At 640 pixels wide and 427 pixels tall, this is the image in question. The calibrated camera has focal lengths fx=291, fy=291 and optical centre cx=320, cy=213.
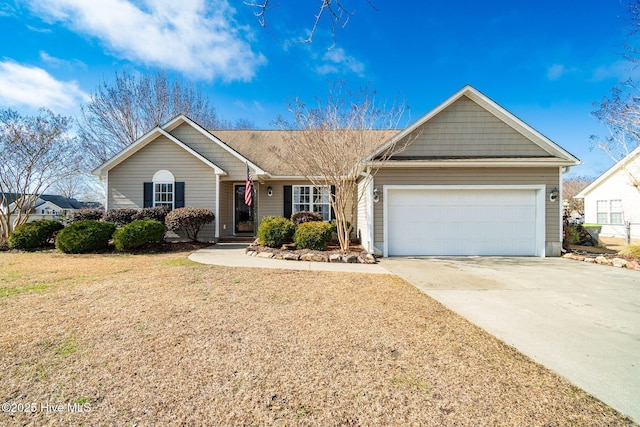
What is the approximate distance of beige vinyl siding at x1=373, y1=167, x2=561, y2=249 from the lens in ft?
30.6

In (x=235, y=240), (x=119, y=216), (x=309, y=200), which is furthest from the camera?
(x=309, y=200)

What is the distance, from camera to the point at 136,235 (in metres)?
9.86

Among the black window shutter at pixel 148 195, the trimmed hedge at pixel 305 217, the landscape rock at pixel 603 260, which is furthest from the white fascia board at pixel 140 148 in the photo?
the landscape rock at pixel 603 260

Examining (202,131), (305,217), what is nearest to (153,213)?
(202,131)

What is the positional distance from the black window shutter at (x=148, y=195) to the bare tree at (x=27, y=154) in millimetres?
4517

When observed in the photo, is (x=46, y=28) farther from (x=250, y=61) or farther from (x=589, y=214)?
(x=589, y=214)

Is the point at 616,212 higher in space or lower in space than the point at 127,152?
lower

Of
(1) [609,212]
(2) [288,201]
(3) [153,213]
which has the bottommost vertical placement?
(1) [609,212]

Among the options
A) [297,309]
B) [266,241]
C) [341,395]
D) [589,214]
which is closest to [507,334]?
[341,395]

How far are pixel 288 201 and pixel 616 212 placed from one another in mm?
20119

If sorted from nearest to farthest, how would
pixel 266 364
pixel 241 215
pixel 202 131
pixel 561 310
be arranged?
pixel 266 364
pixel 561 310
pixel 202 131
pixel 241 215

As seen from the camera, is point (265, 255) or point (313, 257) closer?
point (313, 257)

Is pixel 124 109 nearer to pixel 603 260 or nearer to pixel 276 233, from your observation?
pixel 276 233

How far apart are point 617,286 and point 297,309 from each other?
21.1ft
